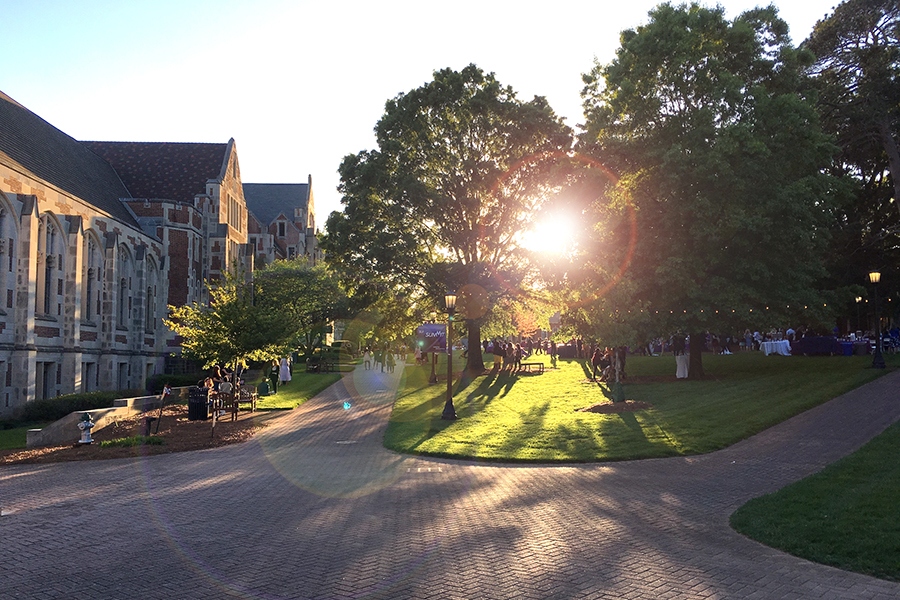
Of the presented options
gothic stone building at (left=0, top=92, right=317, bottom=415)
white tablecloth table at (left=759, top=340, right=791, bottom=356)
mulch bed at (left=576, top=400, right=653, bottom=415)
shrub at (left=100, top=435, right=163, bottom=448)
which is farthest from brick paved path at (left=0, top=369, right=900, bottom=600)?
white tablecloth table at (left=759, top=340, right=791, bottom=356)

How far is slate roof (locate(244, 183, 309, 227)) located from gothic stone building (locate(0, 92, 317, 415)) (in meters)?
49.7

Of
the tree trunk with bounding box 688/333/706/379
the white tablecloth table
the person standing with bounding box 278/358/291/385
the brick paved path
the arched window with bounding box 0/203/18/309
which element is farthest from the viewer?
the white tablecloth table

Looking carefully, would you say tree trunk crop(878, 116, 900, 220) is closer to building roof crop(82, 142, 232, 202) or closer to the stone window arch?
the stone window arch

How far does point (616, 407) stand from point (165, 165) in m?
36.4

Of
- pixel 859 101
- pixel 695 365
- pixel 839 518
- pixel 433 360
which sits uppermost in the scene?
pixel 859 101

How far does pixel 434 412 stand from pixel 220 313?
9.60m

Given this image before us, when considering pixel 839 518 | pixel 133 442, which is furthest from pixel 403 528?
pixel 133 442

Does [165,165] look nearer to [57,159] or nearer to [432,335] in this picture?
[57,159]

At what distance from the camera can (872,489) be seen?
10.1m

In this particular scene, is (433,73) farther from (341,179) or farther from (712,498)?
(712,498)

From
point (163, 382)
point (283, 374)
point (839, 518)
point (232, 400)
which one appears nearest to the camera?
point (839, 518)

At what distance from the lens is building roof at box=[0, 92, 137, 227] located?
3041 centimetres

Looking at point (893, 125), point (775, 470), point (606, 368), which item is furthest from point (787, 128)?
point (775, 470)

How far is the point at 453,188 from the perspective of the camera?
126ft
